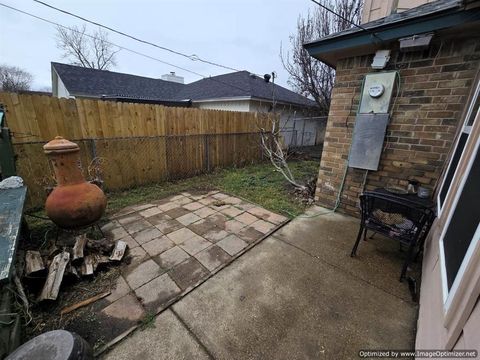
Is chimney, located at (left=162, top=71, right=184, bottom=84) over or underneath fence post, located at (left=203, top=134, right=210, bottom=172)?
over

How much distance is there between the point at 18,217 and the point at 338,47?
4174mm

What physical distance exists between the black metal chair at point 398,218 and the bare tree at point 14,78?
34304 mm

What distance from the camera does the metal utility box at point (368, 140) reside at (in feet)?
9.58

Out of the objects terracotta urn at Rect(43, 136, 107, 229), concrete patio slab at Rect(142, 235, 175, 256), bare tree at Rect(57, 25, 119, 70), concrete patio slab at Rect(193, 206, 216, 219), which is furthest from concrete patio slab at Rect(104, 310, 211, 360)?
bare tree at Rect(57, 25, 119, 70)

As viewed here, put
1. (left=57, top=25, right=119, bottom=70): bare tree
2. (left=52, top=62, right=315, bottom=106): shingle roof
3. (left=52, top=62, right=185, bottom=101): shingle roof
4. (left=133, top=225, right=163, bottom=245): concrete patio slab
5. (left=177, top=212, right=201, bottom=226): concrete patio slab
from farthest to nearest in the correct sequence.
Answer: (left=57, top=25, right=119, bottom=70): bare tree → (left=52, top=62, right=185, bottom=101): shingle roof → (left=52, top=62, right=315, bottom=106): shingle roof → (left=177, top=212, right=201, bottom=226): concrete patio slab → (left=133, top=225, right=163, bottom=245): concrete patio slab

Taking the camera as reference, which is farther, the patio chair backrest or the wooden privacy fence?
the wooden privacy fence

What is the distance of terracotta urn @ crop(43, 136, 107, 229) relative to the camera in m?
2.47

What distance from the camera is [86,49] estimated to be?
20156mm

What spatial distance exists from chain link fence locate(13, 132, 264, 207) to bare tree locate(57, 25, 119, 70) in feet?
64.3

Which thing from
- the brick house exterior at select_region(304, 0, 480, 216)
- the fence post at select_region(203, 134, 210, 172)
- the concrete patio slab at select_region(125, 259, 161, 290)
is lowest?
the concrete patio slab at select_region(125, 259, 161, 290)

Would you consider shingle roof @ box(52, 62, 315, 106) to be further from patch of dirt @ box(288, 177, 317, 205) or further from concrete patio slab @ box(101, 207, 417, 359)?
concrete patio slab @ box(101, 207, 417, 359)

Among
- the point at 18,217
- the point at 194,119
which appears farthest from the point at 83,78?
the point at 18,217

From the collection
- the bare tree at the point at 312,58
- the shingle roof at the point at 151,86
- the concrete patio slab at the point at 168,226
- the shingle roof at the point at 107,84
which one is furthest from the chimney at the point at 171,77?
the concrete patio slab at the point at 168,226

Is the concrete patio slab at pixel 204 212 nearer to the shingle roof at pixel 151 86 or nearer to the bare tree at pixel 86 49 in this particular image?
the shingle roof at pixel 151 86
